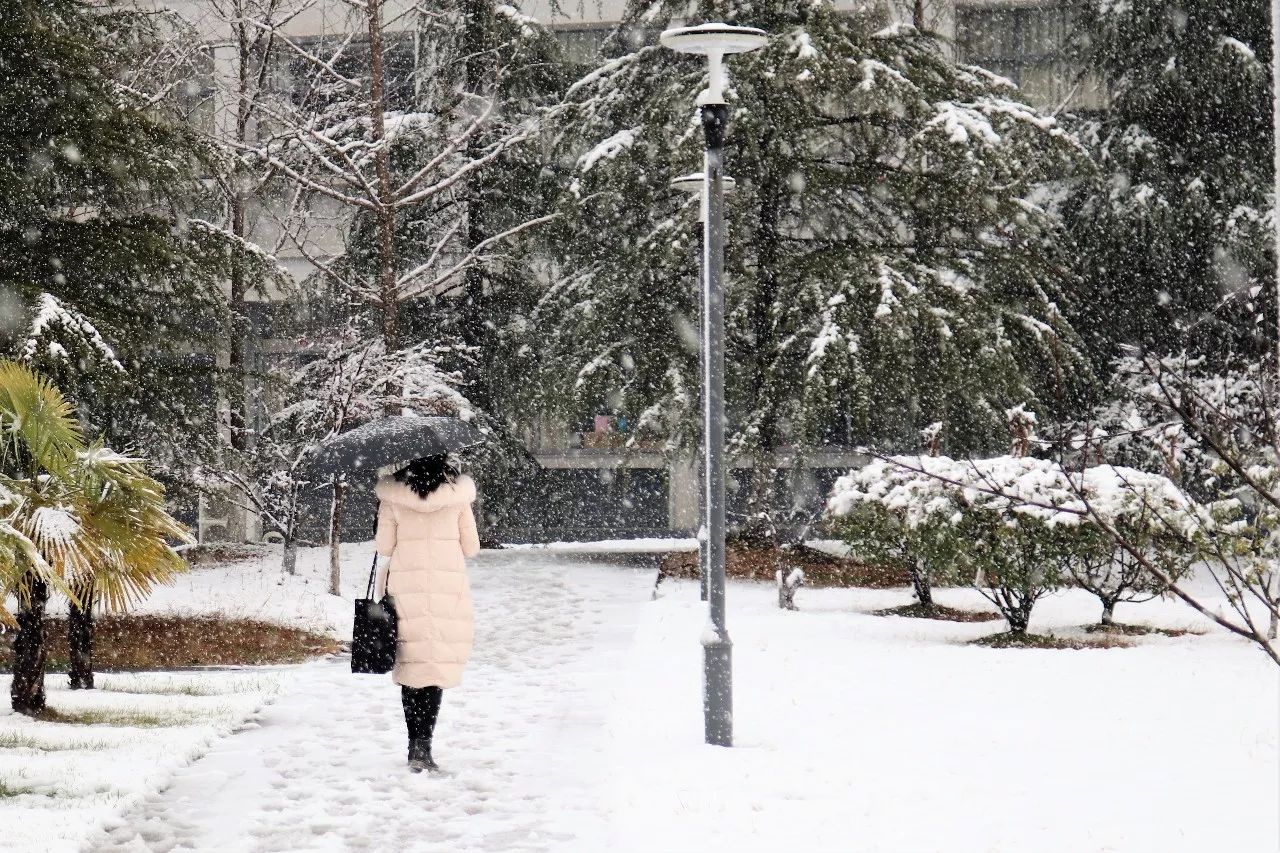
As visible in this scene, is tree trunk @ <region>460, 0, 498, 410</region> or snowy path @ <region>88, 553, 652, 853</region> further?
tree trunk @ <region>460, 0, 498, 410</region>

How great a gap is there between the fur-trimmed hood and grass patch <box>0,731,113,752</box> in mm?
2372

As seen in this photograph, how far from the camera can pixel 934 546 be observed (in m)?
13.7

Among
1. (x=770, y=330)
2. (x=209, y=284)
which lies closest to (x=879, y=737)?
(x=209, y=284)

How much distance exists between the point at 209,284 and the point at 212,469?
2783 mm

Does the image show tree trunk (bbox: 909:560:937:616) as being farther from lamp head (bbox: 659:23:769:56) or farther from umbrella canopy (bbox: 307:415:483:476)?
umbrella canopy (bbox: 307:415:483:476)

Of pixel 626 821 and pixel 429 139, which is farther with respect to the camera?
pixel 429 139

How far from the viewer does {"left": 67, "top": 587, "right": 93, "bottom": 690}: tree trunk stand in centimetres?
1071

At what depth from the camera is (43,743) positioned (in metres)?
8.53

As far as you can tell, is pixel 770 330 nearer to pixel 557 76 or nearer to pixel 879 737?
pixel 557 76

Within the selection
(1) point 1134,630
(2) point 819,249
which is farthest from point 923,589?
(2) point 819,249

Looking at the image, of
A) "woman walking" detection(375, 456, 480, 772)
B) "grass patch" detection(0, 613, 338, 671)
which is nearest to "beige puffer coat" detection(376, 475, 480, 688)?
"woman walking" detection(375, 456, 480, 772)

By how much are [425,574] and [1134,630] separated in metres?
9.52

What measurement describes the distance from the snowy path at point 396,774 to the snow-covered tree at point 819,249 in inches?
349

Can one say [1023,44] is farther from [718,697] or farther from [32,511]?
[32,511]
